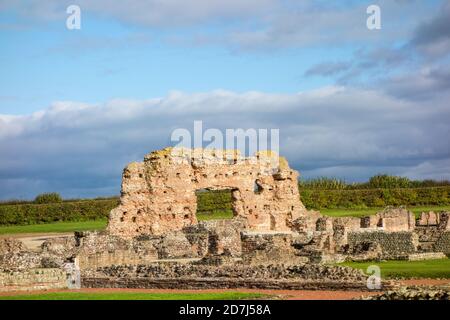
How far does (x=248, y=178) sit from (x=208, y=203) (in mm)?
20460

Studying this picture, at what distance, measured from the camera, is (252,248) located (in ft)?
114

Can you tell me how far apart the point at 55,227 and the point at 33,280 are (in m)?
35.9

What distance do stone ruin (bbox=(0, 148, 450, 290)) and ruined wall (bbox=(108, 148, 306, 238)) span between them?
0.16 ft

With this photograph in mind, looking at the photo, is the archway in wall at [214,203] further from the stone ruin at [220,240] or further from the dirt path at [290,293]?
the dirt path at [290,293]

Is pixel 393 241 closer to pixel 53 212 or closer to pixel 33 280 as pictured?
pixel 33 280

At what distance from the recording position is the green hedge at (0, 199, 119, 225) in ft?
233

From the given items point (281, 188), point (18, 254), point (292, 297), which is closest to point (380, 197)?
point (281, 188)

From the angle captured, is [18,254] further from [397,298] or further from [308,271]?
[397,298]

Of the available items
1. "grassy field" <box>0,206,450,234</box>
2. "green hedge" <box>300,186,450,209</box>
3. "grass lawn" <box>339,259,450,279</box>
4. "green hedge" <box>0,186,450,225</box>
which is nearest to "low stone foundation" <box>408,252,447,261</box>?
"grass lawn" <box>339,259,450,279</box>

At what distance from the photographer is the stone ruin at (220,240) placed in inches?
1117

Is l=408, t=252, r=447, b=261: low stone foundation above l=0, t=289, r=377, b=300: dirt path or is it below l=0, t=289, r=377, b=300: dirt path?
above

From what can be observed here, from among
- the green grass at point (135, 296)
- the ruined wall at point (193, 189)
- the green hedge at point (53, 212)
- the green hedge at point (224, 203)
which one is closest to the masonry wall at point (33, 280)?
the green grass at point (135, 296)

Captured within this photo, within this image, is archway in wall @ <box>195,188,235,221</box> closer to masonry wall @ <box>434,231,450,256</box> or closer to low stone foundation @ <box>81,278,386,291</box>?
masonry wall @ <box>434,231,450,256</box>

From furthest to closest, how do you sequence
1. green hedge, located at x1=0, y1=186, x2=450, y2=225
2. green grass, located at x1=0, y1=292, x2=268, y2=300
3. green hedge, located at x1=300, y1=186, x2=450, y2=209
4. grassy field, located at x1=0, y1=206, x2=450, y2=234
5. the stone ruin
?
green hedge, located at x1=0, y1=186, x2=450, y2=225, green hedge, located at x1=300, y1=186, x2=450, y2=209, grassy field, located at x1=0, y1=206, x2=450, y2=234, the stone ruin, green grass, located at x1=0, y1=292, x2=268, y2=300
